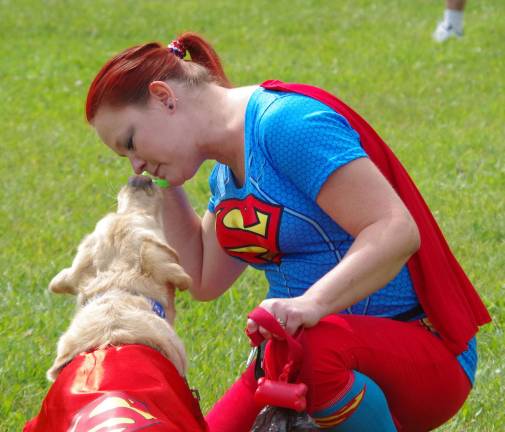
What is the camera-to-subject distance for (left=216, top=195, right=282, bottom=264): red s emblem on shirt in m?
3.56

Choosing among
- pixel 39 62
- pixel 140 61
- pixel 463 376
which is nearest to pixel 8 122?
pixel 39 62

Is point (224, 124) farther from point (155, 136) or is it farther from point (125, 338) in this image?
point (125, 338)

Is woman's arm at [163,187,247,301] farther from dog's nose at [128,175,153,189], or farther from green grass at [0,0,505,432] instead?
green grass at [0,0,505,432]

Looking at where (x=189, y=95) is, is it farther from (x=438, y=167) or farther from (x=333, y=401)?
(x=438, y=167)

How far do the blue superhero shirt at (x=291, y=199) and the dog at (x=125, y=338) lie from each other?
1.01 ft

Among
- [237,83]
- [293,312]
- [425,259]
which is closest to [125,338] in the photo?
[293,312]

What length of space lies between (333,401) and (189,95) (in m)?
1.17

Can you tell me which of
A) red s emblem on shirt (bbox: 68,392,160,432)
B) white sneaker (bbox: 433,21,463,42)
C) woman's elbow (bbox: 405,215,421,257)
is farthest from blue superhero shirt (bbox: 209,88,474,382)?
white sneaker (bbox: 433,21,463,42)

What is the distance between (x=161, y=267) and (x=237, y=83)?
7405 millimetres

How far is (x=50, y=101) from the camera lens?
10.5m

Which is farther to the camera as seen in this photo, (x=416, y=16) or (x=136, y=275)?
(x=416, y=16)

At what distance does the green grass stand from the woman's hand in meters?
1.44

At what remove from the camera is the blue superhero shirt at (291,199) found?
334 cm

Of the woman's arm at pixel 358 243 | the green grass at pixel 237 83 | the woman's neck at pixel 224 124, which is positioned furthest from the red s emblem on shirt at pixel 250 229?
the green grass at pixel 237 83
